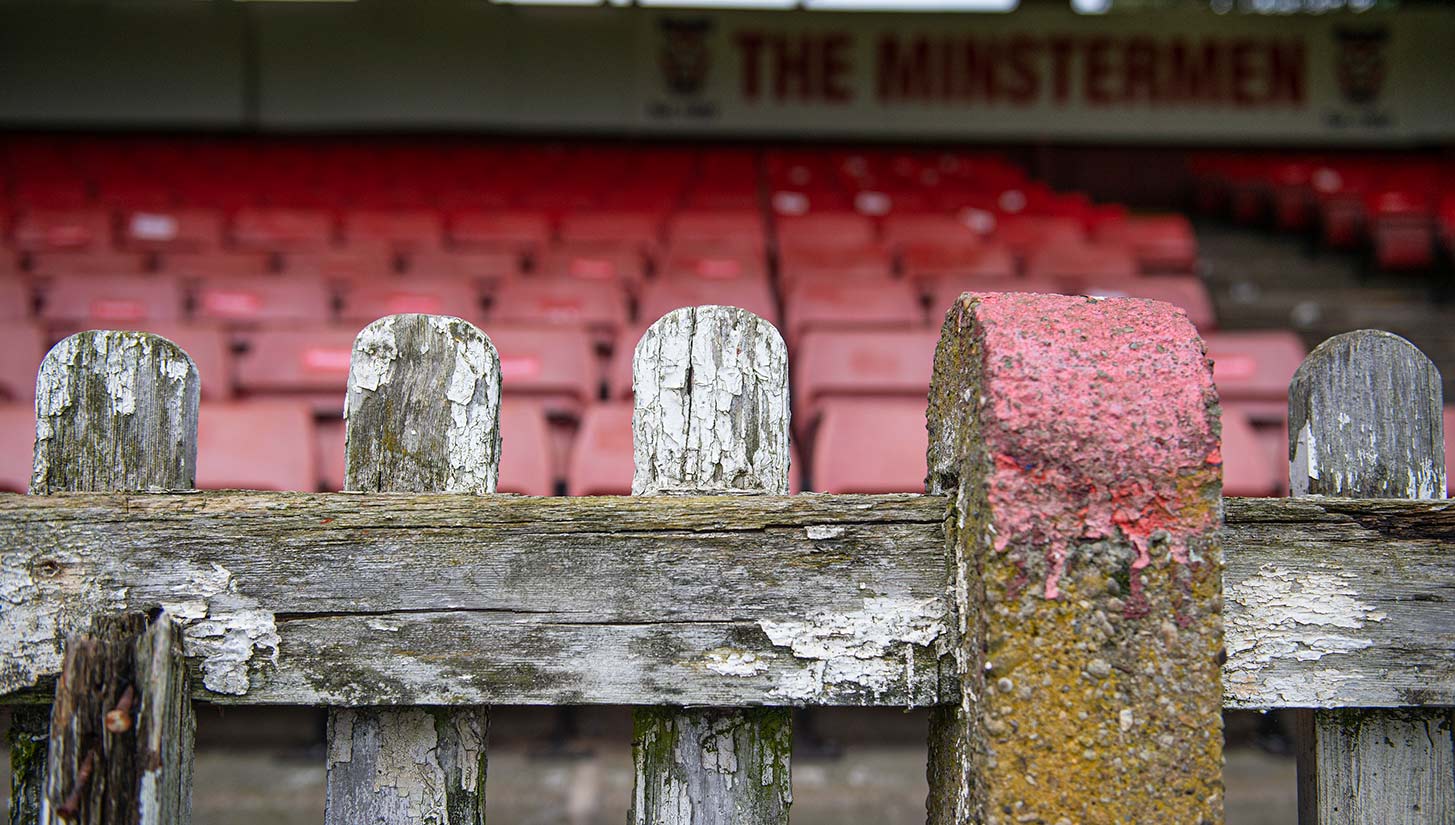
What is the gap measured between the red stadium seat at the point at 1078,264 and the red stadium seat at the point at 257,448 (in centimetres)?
316

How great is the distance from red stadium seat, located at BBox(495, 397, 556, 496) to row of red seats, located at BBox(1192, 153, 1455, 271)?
5.06 metres

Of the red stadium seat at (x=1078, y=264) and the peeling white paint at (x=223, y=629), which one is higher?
the red stadium seat at (x=1078, y=264)

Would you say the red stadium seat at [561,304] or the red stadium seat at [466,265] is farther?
the red stadium seat at [466,265]


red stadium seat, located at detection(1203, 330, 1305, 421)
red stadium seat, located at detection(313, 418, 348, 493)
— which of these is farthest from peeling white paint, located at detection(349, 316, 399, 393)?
red stadium seat, located at detection(1203, 330, 1305, 421)

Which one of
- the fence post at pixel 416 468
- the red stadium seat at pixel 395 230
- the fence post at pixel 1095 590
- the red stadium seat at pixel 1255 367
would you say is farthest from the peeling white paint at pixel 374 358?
the red stadium seat at pixel 395 230

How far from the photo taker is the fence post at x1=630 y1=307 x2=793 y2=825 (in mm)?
817

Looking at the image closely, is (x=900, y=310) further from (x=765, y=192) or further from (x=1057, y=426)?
(x=765, y=192)

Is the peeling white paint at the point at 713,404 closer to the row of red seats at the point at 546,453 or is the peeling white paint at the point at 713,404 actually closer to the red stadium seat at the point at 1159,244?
the row of red seats at the point at 546,453

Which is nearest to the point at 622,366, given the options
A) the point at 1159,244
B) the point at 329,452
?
the point at 329,452

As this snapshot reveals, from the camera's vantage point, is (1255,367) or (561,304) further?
(561,304)

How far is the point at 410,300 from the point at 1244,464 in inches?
104

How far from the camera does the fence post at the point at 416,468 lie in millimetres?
829

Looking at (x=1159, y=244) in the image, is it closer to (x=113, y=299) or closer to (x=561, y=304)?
(x=561, y=304)

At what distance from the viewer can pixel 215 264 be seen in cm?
409
